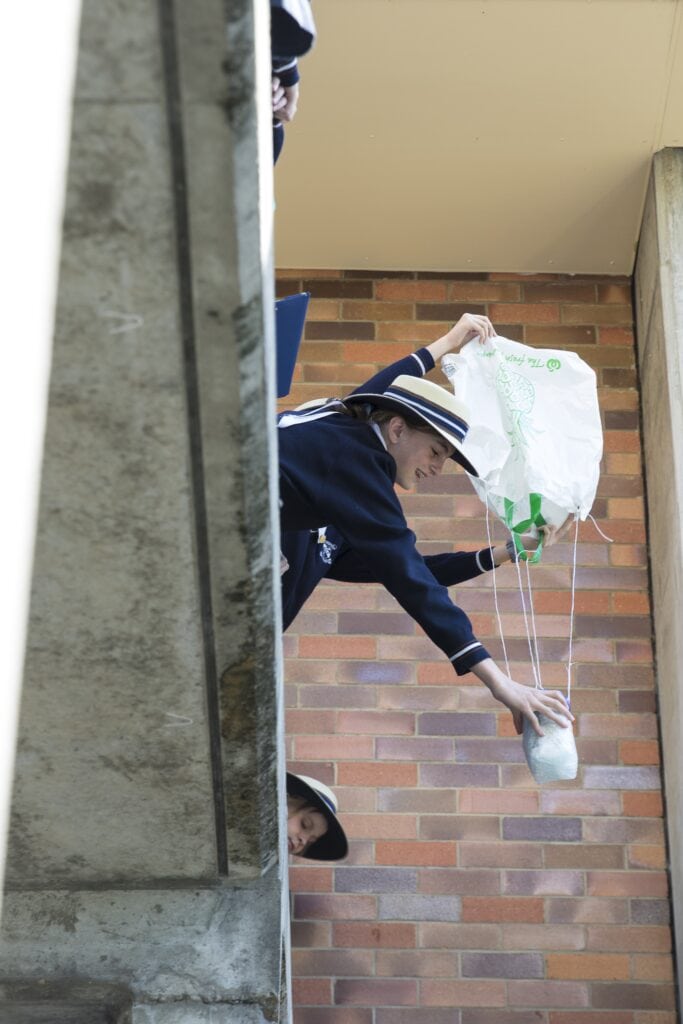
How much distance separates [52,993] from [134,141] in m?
2.17

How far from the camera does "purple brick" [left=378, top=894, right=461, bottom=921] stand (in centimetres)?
505

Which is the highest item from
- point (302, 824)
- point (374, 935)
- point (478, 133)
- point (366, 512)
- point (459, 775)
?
point (478, 133)

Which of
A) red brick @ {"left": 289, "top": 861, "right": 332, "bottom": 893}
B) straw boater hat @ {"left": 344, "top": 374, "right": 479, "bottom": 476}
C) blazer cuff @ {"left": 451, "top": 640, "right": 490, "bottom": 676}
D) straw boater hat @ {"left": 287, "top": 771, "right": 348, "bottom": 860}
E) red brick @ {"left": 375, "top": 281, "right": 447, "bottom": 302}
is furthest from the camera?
red brick @ {"left": 375, "top": 281, "right": 447, "bottom": 302}

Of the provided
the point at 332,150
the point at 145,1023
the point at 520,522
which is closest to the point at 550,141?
the point at 332,150

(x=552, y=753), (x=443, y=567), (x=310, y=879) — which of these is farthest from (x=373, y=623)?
(x=552, y=753)

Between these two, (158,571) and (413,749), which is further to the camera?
(413,749)

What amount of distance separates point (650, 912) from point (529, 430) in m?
1.99

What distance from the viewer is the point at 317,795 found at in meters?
4.73

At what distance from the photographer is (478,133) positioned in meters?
5.27

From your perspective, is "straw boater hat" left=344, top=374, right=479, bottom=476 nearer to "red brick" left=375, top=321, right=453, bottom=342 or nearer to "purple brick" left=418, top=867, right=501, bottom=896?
"purple brick" left=418, top=867, right=501, bottom=896

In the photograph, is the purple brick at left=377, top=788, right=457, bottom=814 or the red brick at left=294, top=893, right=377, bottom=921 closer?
the red brick at left=294, top=893, right=377, bottom=921

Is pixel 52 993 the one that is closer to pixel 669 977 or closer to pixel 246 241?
pixel 246 241

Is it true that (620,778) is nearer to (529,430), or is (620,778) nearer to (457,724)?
(457,724)

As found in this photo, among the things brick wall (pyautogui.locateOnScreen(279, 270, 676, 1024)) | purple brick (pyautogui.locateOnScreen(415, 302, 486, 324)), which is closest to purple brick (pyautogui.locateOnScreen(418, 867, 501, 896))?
brick wall (pyautogui.locateOnScreen(279, 270, 676, 1024))
